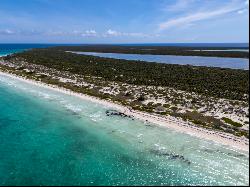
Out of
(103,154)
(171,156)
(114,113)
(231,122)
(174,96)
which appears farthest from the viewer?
(174,96)

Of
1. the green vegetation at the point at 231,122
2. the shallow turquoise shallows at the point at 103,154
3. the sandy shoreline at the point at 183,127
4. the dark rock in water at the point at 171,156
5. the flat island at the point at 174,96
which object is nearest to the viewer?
the shallow turquoise shallows at the point at 103,154

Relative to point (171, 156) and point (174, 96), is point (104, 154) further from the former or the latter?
point (174, 96)

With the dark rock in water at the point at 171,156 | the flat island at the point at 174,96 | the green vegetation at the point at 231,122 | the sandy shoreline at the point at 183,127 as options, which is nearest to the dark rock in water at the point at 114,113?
the flat island at the point at 174,96

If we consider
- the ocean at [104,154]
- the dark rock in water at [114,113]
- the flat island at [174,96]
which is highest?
the flat island at [174,96]

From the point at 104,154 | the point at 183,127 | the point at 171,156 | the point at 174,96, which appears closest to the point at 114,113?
the point at 183,127

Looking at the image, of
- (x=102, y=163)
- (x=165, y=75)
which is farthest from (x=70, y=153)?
(x=165, y=75)

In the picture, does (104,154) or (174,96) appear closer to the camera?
(104,154)

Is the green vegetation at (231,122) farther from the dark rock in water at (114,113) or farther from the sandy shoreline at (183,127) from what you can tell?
the dark rock in water at (114,113)

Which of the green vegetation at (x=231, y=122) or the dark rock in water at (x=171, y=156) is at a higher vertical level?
the green vegetation at (x=231, y=122)
